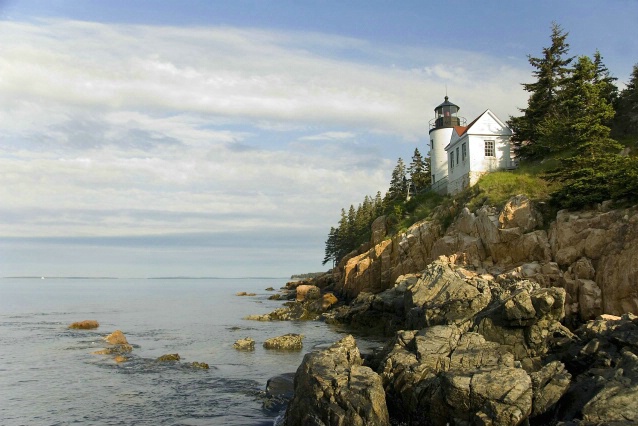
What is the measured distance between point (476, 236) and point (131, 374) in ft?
76.2

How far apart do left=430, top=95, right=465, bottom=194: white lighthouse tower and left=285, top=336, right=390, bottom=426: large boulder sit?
4125 centimetres

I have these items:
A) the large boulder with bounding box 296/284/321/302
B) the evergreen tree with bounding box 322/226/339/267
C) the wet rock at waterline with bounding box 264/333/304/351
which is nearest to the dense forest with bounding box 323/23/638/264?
the large boulder with bounding box 296/284/321/302

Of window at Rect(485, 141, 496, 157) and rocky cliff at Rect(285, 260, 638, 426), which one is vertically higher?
window at Rect(485, 141, 496, 157)

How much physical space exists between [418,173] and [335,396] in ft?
181

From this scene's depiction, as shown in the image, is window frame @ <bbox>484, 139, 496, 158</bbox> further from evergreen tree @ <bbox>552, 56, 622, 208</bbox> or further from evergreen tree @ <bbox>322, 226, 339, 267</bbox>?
evergreen tree @ <bbox>322, 226, 339, 267</bbox>

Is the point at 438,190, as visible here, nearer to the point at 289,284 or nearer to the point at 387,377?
the point at 387,377

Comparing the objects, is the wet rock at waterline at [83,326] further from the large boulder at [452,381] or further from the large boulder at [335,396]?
the large boulder at [452,381]

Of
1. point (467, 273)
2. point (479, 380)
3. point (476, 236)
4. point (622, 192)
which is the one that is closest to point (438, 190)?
point (476, 236)

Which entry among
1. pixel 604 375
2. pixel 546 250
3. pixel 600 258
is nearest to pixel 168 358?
pixel 604 375

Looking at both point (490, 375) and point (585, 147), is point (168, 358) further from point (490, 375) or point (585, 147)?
point (585, 147)

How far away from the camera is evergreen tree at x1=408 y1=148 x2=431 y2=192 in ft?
206

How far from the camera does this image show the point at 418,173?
216 feet

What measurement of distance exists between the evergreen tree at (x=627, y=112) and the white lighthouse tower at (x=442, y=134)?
1578cm

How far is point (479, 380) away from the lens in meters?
12.8
